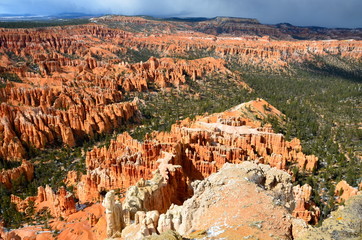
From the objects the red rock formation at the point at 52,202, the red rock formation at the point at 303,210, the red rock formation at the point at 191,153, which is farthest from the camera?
the red rock formation at the point at 191,153

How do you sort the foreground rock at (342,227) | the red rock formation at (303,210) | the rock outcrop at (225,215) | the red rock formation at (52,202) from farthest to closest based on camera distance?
1. the red rock formation at (52,202)
2. the red rock formation at (303,210)
3. the rock outcrop at (225,215)
4. the foreground rock at (342,227)

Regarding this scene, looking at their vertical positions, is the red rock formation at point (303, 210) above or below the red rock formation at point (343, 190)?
above

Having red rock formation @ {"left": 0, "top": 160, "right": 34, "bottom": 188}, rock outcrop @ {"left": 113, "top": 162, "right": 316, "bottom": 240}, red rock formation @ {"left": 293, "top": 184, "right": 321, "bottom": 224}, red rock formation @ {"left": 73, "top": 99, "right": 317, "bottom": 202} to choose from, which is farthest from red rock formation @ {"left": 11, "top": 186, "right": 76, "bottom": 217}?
red rock formation @ {"left": 293, "top": 184, "right": 321, "bottom": 224}

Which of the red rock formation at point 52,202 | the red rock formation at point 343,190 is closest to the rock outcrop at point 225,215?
the red rock formation at point 52,202

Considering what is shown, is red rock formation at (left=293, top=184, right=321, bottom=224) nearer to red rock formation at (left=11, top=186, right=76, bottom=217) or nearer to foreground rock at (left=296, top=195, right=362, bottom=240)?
foreground rock at (left=296, top=195, right=362, bottom=240)

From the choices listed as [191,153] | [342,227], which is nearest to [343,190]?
[191,153]

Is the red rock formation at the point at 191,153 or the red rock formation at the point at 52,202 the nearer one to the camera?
the red rock formation at the point at 52,202

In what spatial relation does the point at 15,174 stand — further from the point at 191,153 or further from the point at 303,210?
the point at 303,210

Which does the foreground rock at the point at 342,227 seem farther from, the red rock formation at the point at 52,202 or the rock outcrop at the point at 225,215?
the red rock formation at the point at 52,202

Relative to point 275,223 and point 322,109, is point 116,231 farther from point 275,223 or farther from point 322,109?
point 322,109

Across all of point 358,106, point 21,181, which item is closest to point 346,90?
point 358,106
